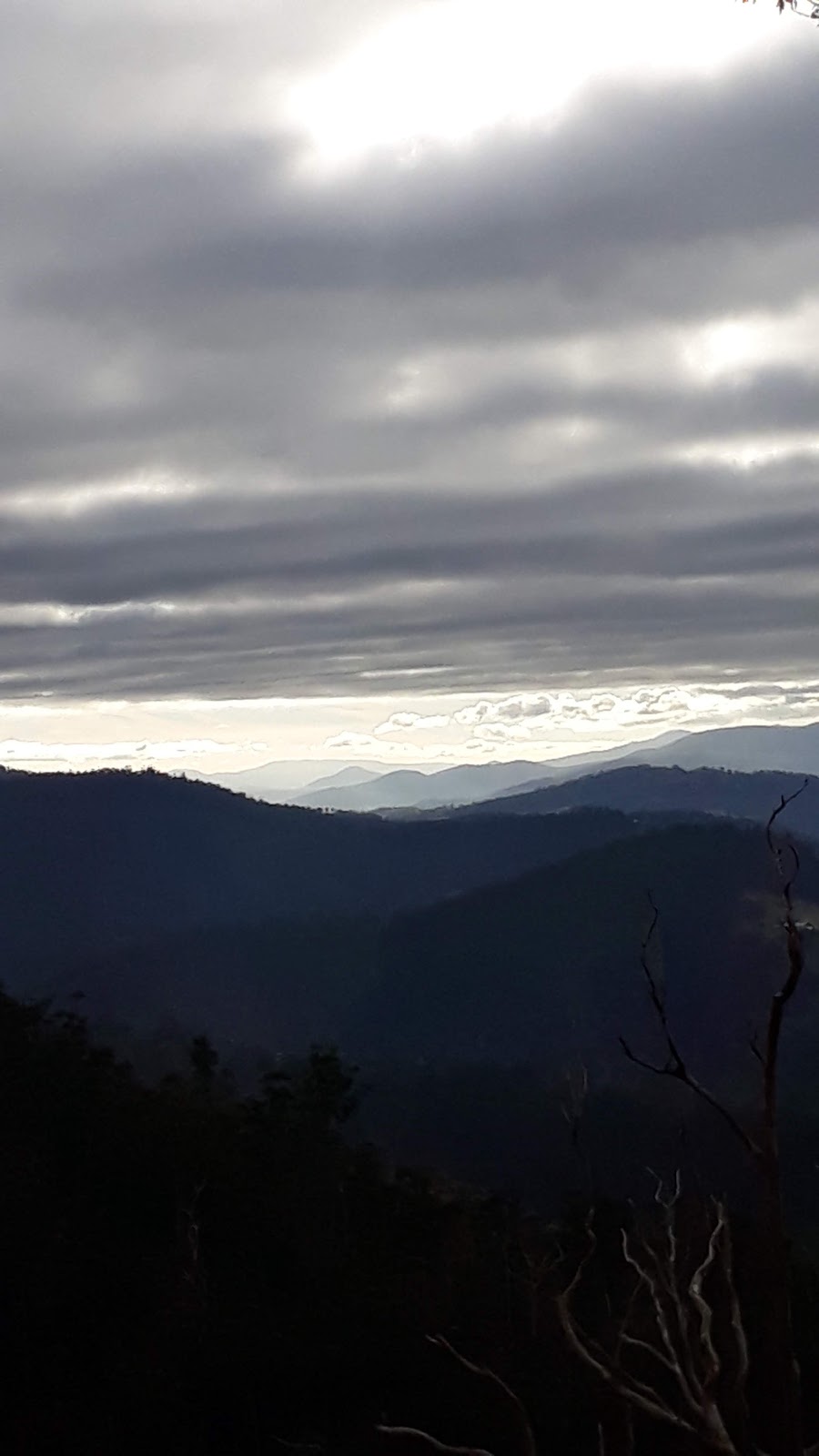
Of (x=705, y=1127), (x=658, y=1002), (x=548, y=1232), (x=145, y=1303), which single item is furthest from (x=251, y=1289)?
(x=705, y=1127)

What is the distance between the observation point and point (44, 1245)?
209ft

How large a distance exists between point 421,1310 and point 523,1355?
17.2 ft

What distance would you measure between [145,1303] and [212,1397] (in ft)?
30.4

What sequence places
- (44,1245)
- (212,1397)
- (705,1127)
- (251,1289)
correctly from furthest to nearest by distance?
1. (705,1127)
2. (251,1289)
3. (44,1245)
4. (212,1397)

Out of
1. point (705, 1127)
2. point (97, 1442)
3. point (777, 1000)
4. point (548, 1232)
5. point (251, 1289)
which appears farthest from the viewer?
point (705, 1127)

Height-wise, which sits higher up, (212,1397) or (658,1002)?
(658,1002)

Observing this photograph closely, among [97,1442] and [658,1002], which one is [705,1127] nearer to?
[97,1442]

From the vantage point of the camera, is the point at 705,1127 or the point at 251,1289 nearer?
the point at 251,1289

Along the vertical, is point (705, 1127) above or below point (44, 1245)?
below

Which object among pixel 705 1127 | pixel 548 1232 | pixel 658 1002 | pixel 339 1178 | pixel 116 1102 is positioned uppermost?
pixel 658 1002

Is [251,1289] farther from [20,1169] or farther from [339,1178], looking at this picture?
[339,1178]

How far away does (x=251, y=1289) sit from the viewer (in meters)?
68.5

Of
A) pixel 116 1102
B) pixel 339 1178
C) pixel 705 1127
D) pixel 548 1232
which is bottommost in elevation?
pixel 705 1127

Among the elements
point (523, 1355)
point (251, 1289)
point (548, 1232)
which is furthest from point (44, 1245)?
point (548, 1232)
